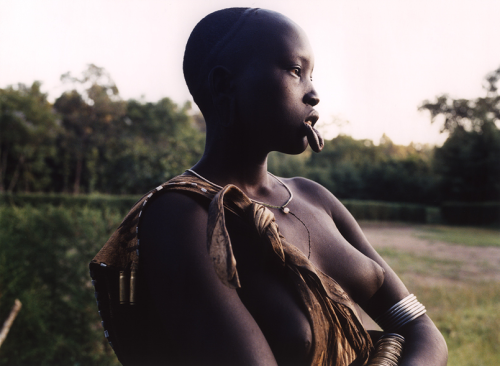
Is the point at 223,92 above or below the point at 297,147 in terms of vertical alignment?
above

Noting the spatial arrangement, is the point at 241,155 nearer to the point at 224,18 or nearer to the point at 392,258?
the point at 224,18

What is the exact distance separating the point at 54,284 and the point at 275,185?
466 centimetres

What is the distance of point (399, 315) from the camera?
4.93 feet

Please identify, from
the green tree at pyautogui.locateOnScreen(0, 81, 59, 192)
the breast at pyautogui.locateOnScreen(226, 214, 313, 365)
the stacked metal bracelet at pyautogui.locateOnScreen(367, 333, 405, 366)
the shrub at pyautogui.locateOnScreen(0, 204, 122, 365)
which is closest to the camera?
the breast at pyautogui.locateOnScreen(226, 214, 313, 365)

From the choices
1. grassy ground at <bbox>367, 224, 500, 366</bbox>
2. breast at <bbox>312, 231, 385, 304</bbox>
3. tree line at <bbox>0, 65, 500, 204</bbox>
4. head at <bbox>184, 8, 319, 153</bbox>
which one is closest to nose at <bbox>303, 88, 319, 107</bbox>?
head at <bbox>184, 8, 319, 153</bbox>

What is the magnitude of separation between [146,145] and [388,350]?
23825 millimetres

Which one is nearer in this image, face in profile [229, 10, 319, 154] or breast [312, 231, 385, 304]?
face in profile [229, 10, 319, 154]

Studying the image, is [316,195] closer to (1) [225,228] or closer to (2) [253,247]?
(2) [253,247]

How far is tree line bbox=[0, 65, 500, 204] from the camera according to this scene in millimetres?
27125

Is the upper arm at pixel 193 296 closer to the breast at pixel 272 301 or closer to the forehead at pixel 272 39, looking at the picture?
the breast at pixel 272 301

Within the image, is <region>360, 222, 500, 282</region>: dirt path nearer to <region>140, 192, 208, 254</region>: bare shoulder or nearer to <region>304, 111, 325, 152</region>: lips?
<region>304, 111, 325, 152</region>: lips

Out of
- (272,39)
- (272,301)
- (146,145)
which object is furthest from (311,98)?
(146,145)

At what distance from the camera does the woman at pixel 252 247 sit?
1.09m

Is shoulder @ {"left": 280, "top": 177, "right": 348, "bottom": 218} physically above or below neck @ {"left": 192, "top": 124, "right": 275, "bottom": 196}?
below
